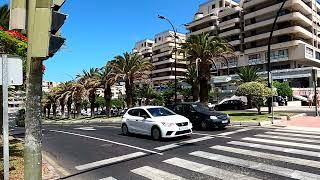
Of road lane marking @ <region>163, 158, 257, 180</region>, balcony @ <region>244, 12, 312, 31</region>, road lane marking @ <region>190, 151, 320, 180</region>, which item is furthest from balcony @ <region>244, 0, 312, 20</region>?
road lane marking @ <region>163, 158, 257, 180</region>

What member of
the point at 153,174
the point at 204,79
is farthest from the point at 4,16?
the point at 204,79

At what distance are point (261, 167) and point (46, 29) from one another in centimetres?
629

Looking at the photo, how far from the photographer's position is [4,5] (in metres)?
17.0

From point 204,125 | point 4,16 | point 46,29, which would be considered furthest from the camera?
point 204,125

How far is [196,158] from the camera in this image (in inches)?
415

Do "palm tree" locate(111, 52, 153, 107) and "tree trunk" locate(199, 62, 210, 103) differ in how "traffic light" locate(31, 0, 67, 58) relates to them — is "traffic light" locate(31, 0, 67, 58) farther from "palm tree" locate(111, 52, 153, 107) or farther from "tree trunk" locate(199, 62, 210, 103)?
"palm tree" locate(111, 52, 153, 107)

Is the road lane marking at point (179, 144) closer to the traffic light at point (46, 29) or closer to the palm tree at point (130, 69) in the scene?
the traffic light at point (46, 29)

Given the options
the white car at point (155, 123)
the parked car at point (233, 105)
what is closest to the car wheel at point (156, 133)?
the white car at point (155, 123)

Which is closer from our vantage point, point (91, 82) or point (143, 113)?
point (143, 113)

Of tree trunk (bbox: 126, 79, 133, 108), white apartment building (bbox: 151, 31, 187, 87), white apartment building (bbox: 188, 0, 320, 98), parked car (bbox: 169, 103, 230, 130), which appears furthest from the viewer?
white apartment building (bbox: 151, 31, 187, 87)

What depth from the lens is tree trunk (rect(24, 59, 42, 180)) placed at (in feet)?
16.9

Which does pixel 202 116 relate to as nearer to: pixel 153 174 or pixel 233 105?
pixel 153 174

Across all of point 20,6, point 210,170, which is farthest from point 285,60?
point 20,6

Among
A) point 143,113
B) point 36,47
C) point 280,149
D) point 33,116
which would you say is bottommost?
point 280,149
